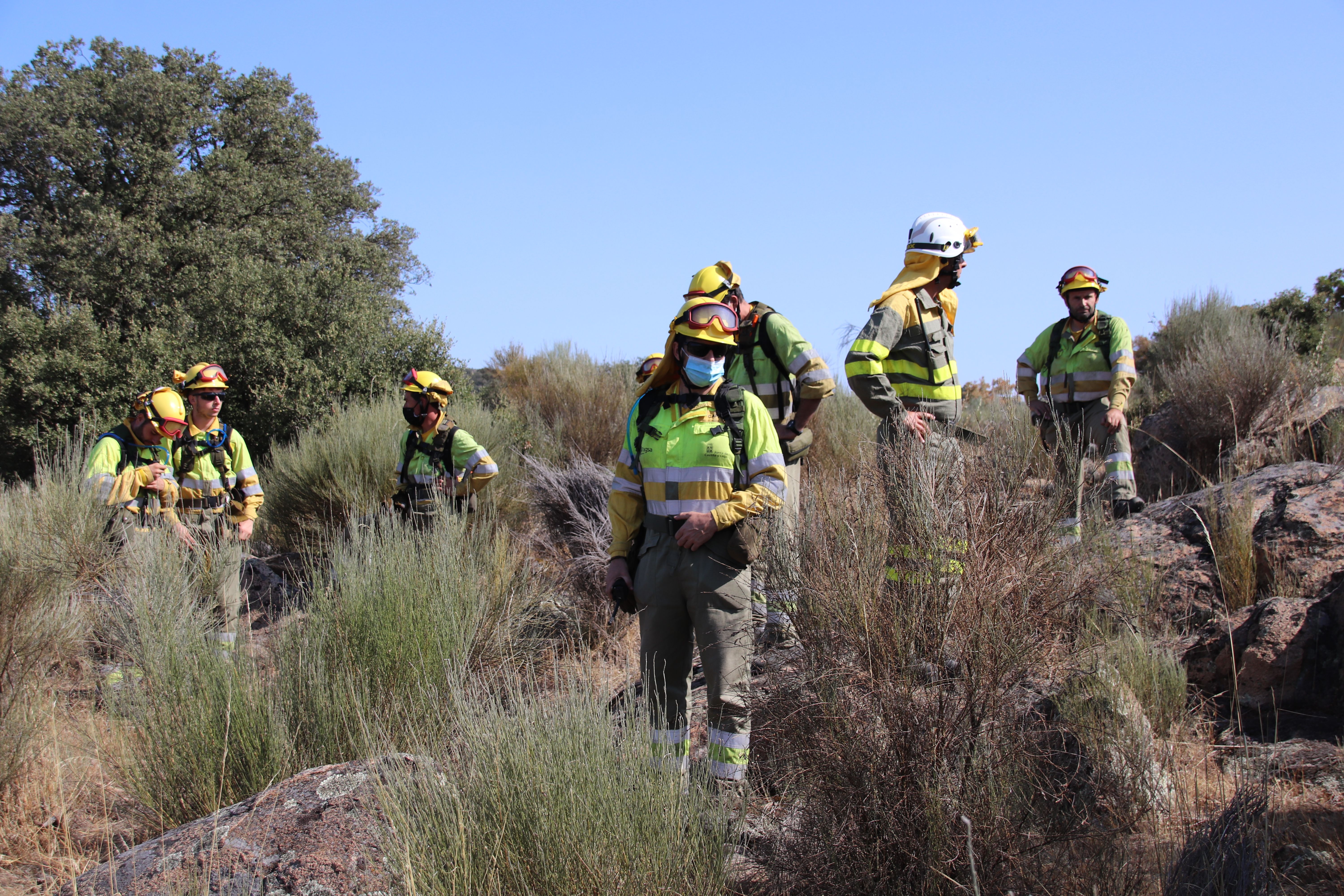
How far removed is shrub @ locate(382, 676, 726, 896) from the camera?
2621mm

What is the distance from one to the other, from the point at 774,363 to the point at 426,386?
279 cm

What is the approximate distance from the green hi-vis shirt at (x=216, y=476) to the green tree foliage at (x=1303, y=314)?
1150cm

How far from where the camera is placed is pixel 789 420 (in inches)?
225

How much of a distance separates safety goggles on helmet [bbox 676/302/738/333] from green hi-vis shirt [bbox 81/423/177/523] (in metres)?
4.34

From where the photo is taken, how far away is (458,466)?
694cm

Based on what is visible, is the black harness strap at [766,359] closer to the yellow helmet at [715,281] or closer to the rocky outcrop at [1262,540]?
the yellow helmet at [715,281]

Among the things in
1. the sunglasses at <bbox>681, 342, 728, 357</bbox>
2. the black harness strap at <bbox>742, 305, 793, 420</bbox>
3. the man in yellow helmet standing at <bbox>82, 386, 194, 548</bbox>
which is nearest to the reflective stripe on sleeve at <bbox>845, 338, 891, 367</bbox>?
the black harness strap at <bbox>742, 305, 793, 420</bbox>

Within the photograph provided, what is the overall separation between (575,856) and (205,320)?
12.7 m

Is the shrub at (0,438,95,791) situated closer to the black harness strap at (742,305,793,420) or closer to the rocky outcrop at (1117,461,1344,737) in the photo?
the black harness strap at (742,305,793,420)

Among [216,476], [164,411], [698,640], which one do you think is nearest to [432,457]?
[216,476]

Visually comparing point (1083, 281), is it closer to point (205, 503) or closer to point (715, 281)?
point (715, 281)

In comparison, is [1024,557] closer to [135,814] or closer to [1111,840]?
[1111,840]

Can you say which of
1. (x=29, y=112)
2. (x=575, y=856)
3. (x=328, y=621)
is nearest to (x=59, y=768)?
(x=328, y=621)

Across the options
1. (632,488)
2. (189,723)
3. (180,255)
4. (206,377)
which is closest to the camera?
(189,723)
